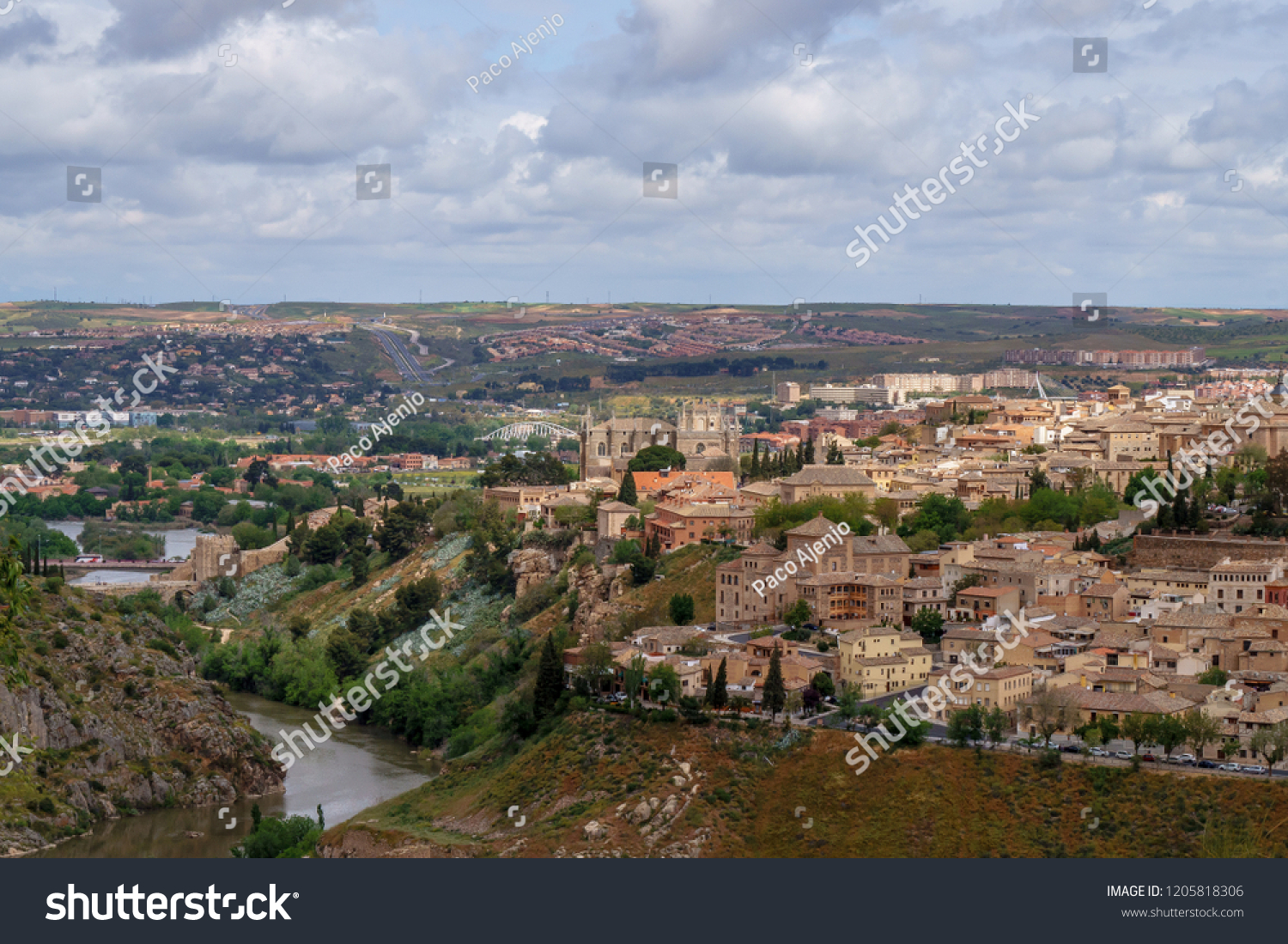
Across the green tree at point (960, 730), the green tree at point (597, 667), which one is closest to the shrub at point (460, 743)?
the green tree at point (597, 667)

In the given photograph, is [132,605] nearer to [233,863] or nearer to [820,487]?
[820,487]

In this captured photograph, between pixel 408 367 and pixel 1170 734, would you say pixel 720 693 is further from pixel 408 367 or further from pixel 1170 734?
pixel 408 367

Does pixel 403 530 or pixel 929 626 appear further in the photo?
pixel 403 530

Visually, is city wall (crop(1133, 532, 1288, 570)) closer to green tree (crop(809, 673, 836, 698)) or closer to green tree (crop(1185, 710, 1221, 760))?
green tree (crop(1185, 710, 1221, 760))

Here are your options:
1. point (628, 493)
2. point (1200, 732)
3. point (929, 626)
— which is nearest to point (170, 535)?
point (628, 493)

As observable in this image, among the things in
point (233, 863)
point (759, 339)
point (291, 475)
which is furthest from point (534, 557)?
point (759, 339)

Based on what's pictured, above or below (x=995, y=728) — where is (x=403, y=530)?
below

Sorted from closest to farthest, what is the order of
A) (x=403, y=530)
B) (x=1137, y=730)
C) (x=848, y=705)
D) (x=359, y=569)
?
1. (x=1137, y=730)
2. (x=848, y=705)
3. (x=359, y=569)
4. (x=403, y=530)
